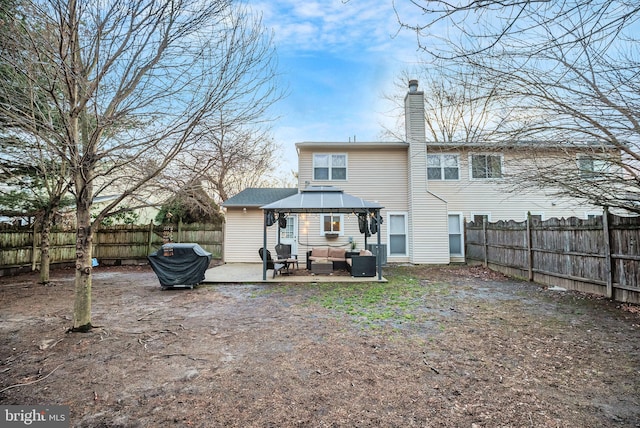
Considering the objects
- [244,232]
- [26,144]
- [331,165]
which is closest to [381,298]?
[26,144]

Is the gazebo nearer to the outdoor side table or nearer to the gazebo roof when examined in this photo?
the gazebo roof

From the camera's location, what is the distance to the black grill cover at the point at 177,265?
26.9ft

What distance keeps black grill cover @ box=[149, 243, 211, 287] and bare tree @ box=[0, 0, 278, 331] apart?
3.65 m

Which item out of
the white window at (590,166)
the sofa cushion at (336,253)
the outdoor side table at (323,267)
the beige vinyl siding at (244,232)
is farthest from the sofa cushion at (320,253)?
the white window at (590,166)

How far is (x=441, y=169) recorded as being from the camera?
13250 millimetres

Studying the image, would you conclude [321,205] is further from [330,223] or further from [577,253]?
[577,253]

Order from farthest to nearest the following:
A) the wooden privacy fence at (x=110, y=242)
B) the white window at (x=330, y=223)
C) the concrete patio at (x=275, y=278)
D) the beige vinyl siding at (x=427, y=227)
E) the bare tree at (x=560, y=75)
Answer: the white window at (x=330, y=223) → the beige vinyl siding at (x=427, y=227) → the wooden privacy fence at (x=110, y=242) → the concrete patio at (x=275, y=278) → the bare tree at (x=560, y=75)

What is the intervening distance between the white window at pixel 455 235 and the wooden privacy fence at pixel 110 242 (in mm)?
10522

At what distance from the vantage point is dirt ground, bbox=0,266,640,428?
2.54 meters

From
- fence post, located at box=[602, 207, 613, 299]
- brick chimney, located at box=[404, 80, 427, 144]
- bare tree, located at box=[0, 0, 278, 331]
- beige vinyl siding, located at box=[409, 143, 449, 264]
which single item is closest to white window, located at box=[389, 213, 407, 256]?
beige vinyl siding, located at box=[409, 143, 449, 264]

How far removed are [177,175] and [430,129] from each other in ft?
60.2

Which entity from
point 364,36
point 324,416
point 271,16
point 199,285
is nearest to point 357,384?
point 324,416

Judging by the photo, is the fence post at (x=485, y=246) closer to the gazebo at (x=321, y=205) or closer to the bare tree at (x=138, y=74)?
the gazebo at (x=321, y=205)

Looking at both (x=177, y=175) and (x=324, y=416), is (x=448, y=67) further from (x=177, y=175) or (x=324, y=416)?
(x=177, y=175)
